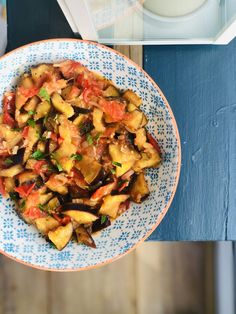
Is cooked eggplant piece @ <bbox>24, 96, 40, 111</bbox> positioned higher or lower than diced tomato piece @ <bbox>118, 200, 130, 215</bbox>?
higher

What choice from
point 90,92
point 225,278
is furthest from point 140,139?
point 225,278

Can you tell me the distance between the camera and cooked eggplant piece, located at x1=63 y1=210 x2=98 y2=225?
98 centimetres

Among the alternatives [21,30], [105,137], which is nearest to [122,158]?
[105,137]

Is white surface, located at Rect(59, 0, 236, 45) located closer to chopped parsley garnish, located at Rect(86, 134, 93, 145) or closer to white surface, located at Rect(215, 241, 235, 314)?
chopped parsley garnish, located at Rect(86, 134, 93, 145)

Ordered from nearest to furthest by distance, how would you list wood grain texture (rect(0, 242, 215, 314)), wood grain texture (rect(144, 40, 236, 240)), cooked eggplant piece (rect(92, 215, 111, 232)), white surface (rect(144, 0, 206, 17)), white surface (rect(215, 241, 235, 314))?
white surface (rect(144, 0, 206, 17))
cooked eggplant piece (rect(92, 215, 111, 232))
wood grain texture (rect(144, 40, 236, 240))
white surface (rect(215, 241, 235, 314))
wood grain texture (rect(0, 242, 215, 314))

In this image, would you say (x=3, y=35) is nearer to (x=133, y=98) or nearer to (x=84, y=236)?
(x=133, y=98)

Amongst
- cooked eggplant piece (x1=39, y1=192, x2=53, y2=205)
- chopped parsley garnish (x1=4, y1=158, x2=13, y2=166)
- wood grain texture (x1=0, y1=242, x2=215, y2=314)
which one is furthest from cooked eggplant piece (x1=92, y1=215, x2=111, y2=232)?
wood grain texture (x1=0, y1=242, x2=215, y2=314)

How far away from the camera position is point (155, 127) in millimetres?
1037

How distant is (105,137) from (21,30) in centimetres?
35

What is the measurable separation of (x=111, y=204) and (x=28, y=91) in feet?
0.92

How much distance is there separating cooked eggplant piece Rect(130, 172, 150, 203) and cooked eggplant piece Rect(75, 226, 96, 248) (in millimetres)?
116

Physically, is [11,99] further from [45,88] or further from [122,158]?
[122,158]

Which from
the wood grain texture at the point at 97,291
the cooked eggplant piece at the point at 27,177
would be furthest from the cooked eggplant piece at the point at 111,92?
the wood grain texture at the point at 97,291

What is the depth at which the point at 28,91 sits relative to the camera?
39.8 inches
